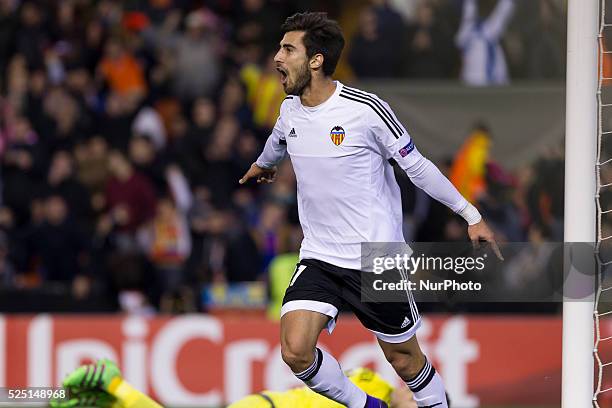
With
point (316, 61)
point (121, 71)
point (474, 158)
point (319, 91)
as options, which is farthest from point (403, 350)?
point (121, 71)

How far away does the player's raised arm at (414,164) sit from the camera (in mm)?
6480

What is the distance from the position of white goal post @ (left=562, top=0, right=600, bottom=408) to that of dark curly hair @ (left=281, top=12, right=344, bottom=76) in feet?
3.73

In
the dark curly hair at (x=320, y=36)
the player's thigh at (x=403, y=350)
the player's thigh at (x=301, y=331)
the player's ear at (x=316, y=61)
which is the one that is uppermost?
the dark curly hair at (x=320, y=36)

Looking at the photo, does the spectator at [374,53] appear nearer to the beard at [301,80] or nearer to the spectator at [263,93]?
the spectator at [263,93]

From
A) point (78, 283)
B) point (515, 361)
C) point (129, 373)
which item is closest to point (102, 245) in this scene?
point (78, 283)

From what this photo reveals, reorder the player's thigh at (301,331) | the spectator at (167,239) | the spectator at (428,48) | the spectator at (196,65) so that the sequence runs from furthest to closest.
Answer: the spectator at (196,65) < the spectator at (428,48) < the spectator at (167,239) < the player's thigh at (301,331)

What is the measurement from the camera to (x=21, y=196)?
12711 mm

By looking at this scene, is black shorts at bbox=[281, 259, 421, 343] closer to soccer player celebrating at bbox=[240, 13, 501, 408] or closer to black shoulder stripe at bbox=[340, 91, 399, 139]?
soccer player celebrating at bbox=[240, 13, 501, 408]

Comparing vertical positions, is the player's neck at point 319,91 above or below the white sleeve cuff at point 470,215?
above

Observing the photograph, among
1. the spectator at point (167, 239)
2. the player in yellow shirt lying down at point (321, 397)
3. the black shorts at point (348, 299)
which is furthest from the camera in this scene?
the spectator at point (167, 239)

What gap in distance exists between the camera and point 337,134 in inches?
256

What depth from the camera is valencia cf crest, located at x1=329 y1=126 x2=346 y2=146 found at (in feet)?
21.3

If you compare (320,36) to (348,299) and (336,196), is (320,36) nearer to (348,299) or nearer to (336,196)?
(336,196)

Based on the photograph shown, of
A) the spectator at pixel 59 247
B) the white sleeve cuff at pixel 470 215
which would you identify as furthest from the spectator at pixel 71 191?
the white sleeve cuff at pixel 470 215
